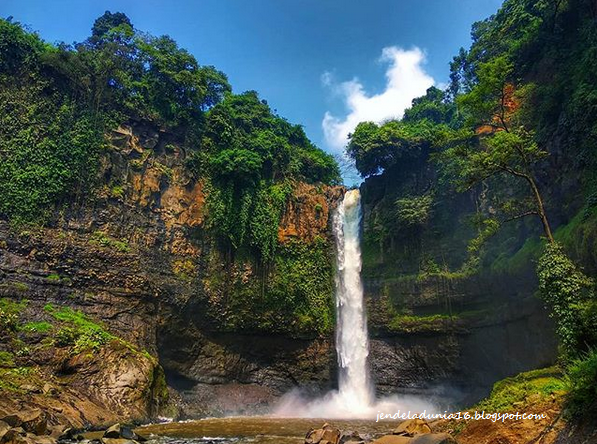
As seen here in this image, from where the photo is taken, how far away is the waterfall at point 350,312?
25.1 m

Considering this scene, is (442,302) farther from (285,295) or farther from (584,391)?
(584,391)

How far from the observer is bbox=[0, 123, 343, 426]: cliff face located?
15766 mm

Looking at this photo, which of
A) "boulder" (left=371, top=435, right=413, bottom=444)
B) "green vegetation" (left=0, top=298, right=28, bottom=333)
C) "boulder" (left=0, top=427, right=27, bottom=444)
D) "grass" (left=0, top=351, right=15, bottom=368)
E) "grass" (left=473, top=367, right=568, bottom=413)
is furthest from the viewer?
"green vegetation" (left=0, top=298, right=28, bottom=333)

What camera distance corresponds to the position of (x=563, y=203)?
17500 millimetres

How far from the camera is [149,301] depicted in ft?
71.1

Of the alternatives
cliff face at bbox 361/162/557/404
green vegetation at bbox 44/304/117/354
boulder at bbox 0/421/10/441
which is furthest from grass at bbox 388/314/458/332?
boulder at bbox 0/421/10/441

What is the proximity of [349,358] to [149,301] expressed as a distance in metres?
12.1

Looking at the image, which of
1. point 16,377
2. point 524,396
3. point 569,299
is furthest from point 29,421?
point 569,299

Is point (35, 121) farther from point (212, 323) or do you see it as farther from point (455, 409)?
point (455, 409)

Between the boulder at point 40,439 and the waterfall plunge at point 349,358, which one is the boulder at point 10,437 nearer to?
the boulder at point 40,439

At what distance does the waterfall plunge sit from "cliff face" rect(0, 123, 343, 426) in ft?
2.86

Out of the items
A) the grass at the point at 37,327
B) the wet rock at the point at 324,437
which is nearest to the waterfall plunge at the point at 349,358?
the wet rock at the point at 324,437

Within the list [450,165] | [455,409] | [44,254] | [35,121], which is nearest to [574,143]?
Answer: [450,165]

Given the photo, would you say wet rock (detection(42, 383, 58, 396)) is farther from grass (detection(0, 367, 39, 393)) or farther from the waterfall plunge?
the waterfall plunge
